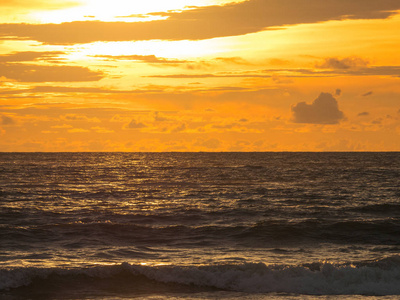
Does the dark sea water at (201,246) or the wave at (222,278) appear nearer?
the wave at (222,278)

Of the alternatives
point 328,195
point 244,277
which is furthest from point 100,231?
point 328,195

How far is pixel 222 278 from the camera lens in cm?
2106

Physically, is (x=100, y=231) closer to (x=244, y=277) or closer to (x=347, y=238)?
(x=244, y=277)

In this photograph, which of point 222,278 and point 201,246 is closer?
point 222,278

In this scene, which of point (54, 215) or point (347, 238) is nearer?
point (347, 238)

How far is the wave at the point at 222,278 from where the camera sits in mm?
20344

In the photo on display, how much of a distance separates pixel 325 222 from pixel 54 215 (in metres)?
18.5

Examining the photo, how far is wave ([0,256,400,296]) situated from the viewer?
20.3 meters

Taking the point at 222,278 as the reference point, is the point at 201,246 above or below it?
below

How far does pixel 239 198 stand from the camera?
46656 mm

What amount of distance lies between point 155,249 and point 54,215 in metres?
12.9

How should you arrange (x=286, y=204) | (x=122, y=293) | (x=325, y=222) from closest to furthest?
(x=122, y=293)
(x=325, y=222)
(x=286, y=204)

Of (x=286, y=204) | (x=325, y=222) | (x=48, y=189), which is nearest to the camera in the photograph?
(x=325, y=222)

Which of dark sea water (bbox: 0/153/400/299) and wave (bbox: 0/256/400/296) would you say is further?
dark sea water (bbox: 0/153/400/299)
